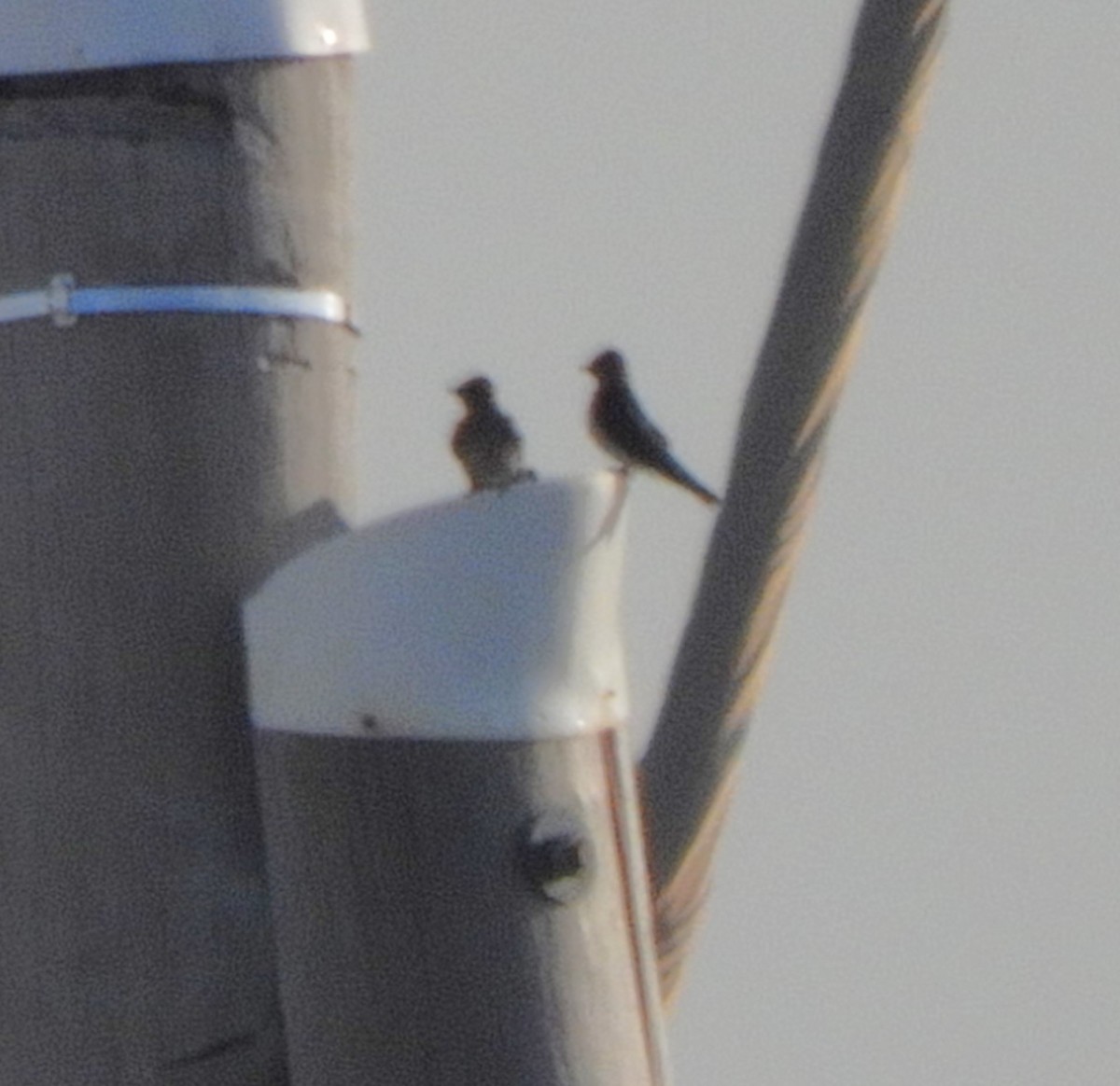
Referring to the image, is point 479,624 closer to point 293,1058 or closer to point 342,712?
point 342,712

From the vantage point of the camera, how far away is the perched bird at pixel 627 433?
6523 mm

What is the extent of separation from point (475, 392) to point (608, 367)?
30 centimetres

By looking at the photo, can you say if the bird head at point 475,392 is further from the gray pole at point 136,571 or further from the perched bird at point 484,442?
the gray pole at point 136,571

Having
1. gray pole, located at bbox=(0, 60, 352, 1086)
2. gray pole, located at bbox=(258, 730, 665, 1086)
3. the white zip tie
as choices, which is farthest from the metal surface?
gray pole, located at bbox=(258, 730, 665, 1086)

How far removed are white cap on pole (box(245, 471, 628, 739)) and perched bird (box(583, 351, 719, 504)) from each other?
9.99ft

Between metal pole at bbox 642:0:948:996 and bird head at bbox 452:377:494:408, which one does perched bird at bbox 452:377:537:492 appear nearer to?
bird head at bbox 452:377:494:408

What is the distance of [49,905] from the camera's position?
321 centimetres

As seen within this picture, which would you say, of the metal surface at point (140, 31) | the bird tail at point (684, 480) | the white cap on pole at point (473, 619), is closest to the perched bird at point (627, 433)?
the bird tail at point (684, 480)

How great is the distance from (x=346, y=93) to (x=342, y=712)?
0.71 meters

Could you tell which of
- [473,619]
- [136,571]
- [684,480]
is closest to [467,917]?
[473,619]

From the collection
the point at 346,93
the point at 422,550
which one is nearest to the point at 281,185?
the point at 346,93

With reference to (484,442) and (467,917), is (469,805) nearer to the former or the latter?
(467,917)

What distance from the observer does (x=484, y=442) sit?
694 centimetres

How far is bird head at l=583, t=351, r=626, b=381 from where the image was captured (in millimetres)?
7328
